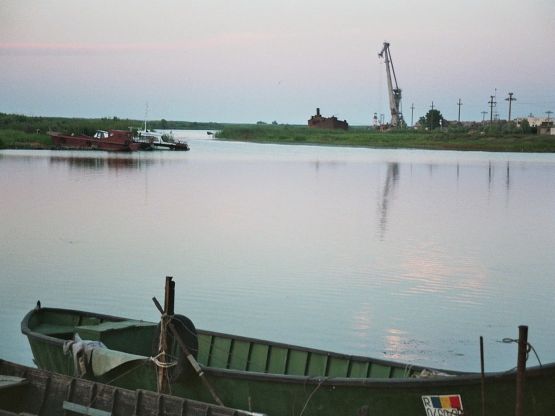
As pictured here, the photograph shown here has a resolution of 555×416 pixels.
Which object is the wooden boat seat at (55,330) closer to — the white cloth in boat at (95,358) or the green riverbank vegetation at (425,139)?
the white cloth in boat at (95,358)

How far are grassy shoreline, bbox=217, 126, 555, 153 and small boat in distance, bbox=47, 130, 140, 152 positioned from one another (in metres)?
43.7

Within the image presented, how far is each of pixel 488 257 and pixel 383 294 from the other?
634 centimetres

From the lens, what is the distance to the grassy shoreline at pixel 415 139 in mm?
106875

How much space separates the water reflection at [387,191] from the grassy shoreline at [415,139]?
3705 centimetres

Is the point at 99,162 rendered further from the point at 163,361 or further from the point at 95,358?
the point at 163,361

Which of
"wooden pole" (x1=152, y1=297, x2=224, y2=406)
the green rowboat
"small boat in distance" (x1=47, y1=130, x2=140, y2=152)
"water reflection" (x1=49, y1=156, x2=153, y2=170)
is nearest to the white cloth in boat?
the green rowboat

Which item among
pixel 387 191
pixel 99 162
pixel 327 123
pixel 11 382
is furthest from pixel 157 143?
pixel 11 382

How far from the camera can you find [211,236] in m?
26.4

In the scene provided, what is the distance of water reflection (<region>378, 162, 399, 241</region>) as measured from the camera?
30.9 metres

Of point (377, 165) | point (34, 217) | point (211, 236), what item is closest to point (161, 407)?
point (211, 236)

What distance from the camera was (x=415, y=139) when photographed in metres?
121

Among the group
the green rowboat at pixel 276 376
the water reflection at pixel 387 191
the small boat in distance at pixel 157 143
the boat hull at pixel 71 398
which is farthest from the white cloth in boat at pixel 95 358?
the small boat in distance at pixel 157 143

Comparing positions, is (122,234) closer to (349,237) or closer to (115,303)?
(349,237)

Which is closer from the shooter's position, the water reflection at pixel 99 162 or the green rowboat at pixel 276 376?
the green rowboat at pixel 276 376
